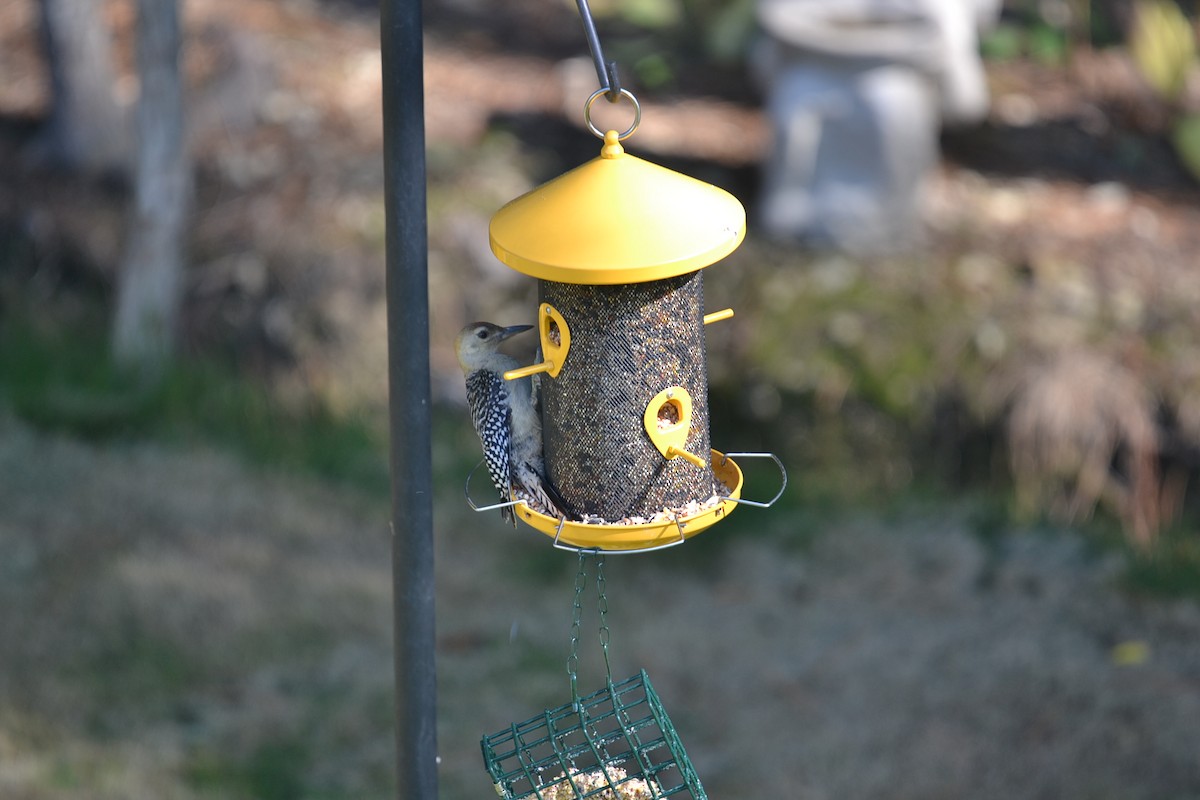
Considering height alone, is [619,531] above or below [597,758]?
above

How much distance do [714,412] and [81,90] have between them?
3.97 metres

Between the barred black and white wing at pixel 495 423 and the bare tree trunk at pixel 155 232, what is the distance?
11.5 feet

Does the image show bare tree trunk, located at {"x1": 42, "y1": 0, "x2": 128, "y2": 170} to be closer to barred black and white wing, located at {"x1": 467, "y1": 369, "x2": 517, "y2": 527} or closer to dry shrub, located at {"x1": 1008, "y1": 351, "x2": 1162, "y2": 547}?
barred black and white wing, located at {"x1": 467, "y1": 369, "x2": 517, "y2": 527}

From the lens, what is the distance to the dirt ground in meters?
4.92

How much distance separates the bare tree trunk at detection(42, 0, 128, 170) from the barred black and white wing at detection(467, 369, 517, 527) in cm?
500

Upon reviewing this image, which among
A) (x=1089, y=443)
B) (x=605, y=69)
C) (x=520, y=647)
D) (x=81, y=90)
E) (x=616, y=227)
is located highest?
(x=605, y=69)

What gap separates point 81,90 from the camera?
7.94 meters

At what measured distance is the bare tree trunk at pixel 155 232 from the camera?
6.68 m

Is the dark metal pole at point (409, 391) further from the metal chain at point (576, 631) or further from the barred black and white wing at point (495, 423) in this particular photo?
the barred black and white wing at point (495, 423)

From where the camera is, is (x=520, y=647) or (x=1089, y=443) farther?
(x=1089, y=443)

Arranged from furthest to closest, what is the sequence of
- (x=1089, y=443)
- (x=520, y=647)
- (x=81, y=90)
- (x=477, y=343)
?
1. (x=81, y=90)
2. (x=1089, y=443)
3. (x=520, y=647)
4. (x=477, y=343)

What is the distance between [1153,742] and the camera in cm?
499

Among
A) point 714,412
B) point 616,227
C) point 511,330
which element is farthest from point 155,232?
point 616,227

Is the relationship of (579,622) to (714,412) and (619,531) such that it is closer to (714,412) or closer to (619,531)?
(619,531)
